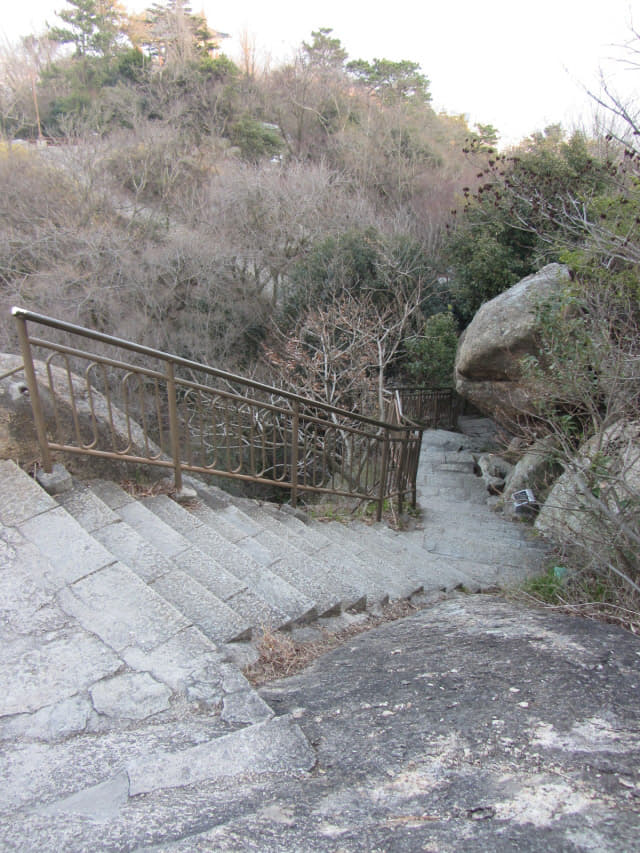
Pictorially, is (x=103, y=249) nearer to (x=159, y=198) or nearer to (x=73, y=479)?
(x=159, y=198)

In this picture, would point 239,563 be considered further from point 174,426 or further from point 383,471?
point 383,471

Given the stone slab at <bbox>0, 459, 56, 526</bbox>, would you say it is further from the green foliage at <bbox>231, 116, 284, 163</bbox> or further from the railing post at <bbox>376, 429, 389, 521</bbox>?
the green foliage at <bbox>231, 116, 284, 163</bbox>

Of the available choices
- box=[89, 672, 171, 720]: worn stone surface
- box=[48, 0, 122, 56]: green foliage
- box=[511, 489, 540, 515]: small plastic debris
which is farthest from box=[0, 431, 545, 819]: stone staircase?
box=[48, 0, 122, 56]: green foliage

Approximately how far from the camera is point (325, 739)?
1.83 metres

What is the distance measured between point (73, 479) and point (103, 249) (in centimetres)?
1258

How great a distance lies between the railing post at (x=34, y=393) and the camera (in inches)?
118

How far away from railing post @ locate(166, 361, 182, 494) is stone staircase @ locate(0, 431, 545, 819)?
211 millimetres

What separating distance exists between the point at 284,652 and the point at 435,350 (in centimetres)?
1039

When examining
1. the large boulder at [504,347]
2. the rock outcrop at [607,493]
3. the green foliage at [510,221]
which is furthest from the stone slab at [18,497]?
the green foliage at [510,221]

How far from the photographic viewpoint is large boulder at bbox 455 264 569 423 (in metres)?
7.89

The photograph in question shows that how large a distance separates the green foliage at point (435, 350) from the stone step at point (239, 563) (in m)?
9.40

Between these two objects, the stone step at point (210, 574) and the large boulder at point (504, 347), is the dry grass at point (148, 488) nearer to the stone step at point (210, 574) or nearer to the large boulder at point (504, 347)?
the stone step at point (210, 574)

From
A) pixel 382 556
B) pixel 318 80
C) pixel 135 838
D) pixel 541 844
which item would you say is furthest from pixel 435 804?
pixel 318 80

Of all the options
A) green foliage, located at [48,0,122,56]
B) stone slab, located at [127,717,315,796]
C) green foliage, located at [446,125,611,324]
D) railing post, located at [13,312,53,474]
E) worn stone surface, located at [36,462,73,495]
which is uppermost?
green foliage, located at [48,0,122,56]
